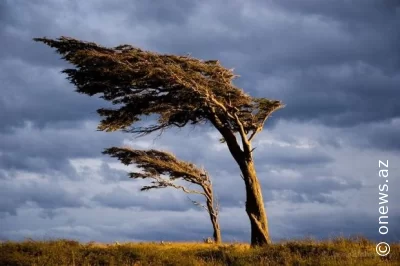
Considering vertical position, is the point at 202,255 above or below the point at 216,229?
below

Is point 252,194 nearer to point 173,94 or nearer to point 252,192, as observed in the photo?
point 252,192

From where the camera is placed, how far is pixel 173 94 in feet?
76.0

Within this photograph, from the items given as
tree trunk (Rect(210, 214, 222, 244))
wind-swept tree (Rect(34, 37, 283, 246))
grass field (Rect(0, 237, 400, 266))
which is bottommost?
grass field (Rect(0, 237, 400, 266))

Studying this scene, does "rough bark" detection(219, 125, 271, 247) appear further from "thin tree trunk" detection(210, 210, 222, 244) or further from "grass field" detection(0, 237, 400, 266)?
"thin tree trunk" detection(210, 210, 222, 244)

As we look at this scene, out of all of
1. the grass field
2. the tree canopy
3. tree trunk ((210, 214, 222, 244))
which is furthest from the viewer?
tree trunk ((210, 214, 222, 244))

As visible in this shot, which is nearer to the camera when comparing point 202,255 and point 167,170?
point 202,255

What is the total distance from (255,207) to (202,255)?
18.0 feet

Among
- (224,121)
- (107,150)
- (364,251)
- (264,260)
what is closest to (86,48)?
(224,121)

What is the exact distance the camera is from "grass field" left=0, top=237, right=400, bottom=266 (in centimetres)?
1636

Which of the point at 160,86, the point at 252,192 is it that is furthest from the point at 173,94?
the point at 252,192

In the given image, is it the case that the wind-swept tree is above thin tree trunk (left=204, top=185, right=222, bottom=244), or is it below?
above

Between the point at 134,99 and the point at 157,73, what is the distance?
241 centimetres

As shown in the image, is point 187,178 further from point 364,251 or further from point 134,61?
point 364,251

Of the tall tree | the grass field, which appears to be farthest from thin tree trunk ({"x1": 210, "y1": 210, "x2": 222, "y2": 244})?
the grass field
